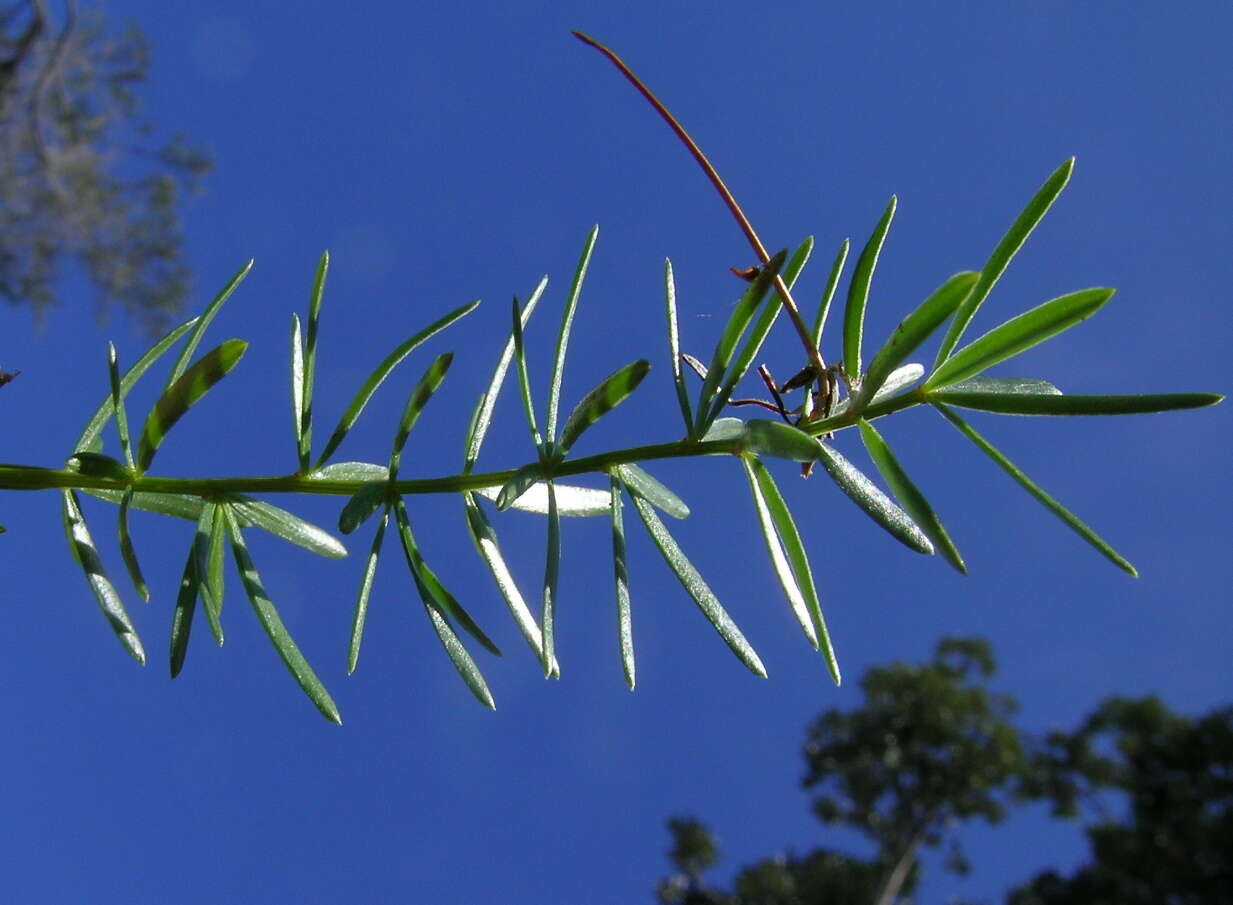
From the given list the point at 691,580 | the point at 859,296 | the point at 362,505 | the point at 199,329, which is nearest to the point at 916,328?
the point at 859,296

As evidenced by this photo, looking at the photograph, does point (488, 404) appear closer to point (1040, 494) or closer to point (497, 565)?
point (497, 565)

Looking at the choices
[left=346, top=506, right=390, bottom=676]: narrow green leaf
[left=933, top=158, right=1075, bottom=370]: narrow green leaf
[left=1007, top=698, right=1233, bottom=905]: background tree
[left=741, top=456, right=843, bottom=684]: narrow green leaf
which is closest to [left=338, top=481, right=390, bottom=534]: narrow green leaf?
[left=346, top=506, right=390, bottom=676]: narrow green leaf

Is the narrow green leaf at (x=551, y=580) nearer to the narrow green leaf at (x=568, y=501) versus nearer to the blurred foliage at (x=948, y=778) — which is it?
the narrow green leaf at (x=568, y=501)

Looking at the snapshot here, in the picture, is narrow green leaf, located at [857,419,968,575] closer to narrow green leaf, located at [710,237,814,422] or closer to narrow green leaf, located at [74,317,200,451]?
narrow green leaf, located at [710,237,814,422]

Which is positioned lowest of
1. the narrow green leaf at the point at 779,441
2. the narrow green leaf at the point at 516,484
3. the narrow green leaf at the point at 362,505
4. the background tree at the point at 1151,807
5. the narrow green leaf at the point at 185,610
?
the narrow green leaf at the point at 185,610

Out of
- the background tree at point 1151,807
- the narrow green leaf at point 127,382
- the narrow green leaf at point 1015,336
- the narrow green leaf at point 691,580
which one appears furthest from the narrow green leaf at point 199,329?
the background tree at point 1151,807

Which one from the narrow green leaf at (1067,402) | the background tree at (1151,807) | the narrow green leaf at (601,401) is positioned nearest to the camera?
the narrow green leaf at (1067,402)
